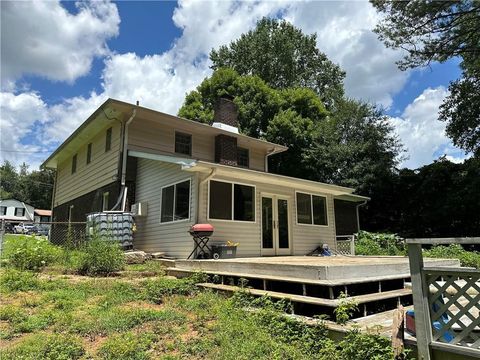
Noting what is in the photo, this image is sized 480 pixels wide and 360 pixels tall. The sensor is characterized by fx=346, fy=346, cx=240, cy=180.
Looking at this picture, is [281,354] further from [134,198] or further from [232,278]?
[134,198]

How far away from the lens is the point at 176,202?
377 inches

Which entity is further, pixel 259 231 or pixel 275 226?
pixel 275 226

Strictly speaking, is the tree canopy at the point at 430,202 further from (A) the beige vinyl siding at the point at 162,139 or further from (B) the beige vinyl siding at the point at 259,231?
(A) the beige vinyl siding at the point at 162,139

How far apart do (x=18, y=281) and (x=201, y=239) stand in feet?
12.8

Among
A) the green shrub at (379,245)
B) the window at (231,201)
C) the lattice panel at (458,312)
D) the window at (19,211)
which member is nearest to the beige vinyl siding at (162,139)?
the window at (231,201)

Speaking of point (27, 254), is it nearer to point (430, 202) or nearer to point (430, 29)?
point (430, 29)

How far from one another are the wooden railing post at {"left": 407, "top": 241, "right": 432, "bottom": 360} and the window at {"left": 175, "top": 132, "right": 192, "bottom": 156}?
1078 cm

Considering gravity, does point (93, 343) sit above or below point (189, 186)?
below

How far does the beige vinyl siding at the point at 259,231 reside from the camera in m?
A: 9.22

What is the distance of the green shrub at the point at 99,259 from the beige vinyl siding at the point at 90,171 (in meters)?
4.67

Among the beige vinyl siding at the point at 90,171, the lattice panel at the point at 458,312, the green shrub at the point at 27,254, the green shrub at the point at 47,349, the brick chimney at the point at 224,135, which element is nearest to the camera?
the lattice panel at the point at 458,312

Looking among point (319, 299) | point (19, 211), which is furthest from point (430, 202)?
point (19, 211)

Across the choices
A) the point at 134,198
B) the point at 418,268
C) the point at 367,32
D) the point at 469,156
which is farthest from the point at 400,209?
the point at 418,268

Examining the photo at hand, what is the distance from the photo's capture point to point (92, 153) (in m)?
14.5
